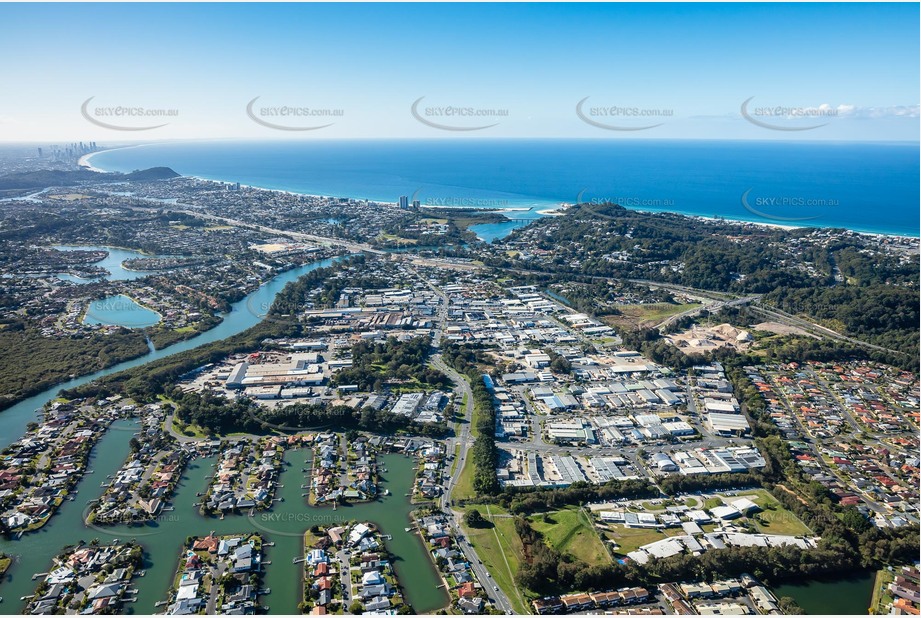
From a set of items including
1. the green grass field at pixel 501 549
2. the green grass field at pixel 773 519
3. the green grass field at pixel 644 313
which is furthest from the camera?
the green grass field at pixel 644 313

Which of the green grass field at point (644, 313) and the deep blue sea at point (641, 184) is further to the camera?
the deep blue sea at point (641, 184)

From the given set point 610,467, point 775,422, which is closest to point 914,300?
point 775,422

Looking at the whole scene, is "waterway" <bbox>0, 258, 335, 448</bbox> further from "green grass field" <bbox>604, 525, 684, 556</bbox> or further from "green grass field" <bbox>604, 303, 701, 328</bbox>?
"green grass field" <bbox>604, 303, 701, 328</bbox>

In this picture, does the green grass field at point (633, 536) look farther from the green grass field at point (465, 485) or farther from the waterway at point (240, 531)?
the waterway at point (240, 531)

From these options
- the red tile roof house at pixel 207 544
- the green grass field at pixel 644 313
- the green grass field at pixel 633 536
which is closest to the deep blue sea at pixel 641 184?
the green grass field at pixel 644 313

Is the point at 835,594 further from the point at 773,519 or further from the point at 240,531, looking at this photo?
the point at 240,531

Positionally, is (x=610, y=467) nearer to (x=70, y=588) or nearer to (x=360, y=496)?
(x=360, y=496)
